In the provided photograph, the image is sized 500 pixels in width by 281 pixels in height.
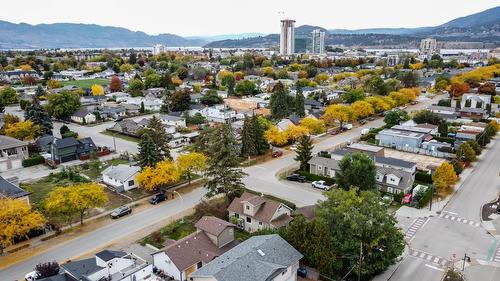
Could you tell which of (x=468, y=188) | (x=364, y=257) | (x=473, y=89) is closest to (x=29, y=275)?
(x=364, y=257)

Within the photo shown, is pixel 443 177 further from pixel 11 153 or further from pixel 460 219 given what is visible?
pixel 11 153

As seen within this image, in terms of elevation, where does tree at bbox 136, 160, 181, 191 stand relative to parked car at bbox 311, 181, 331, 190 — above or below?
above

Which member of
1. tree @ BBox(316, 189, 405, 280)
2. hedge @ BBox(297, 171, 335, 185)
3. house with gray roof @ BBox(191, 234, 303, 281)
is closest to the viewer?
house with gray roof @ BBox(191, 234, 303, 281)

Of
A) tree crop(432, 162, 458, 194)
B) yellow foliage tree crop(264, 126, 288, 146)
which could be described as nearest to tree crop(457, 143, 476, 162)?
tree crop(432, 162, 458, 194)

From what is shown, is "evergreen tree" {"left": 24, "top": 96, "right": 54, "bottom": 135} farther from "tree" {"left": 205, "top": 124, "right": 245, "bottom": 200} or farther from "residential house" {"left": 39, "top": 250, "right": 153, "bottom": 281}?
"residential house" {"left": 39, "top": 250, "right": 153, "bottom": 281}

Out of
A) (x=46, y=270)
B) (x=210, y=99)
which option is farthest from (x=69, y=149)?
(x=210, y=99)

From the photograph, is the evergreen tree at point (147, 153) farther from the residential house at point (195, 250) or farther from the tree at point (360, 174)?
the tree at point (360, 174)
